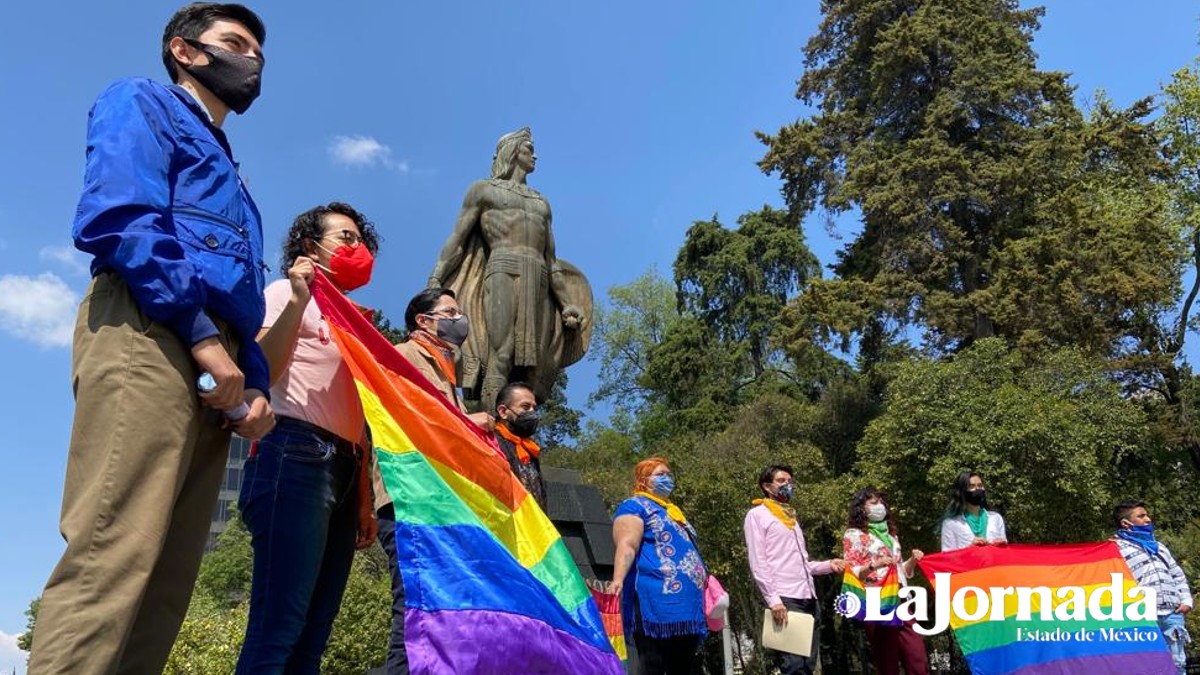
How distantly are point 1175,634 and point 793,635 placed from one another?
3.80m

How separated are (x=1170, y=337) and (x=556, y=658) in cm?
2412

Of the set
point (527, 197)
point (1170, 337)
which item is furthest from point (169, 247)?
point (1170, 337)

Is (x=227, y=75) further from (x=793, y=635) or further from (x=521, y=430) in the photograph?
(x=793, y=635)

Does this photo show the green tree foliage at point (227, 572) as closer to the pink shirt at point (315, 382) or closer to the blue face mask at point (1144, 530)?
the blue face mask at point (1144, 530)

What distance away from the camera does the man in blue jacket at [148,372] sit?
1.92 meters

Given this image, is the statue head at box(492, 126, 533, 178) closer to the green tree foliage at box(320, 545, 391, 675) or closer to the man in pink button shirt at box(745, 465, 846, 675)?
the man in pink button shirt at box(745, 465, 846, 675)

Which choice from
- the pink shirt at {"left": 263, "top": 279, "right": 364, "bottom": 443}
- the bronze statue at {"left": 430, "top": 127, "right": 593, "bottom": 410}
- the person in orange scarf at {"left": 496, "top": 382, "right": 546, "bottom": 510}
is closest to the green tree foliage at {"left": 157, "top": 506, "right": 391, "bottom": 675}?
the bronze statue at {"left": 430, "top": 127, "right": 593, "bottom": 410}

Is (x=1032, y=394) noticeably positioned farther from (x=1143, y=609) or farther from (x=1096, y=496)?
(x=1143, y=609)

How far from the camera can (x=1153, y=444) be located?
21750 millimetres

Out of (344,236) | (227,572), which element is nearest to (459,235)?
(344,236)

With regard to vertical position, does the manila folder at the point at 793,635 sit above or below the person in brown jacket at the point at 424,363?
below

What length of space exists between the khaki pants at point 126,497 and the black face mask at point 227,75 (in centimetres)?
68

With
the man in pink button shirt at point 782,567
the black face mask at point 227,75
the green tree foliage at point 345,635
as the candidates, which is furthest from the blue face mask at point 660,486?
the green tree foliage at point 345,635

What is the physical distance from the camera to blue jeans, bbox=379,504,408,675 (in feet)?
12.1
